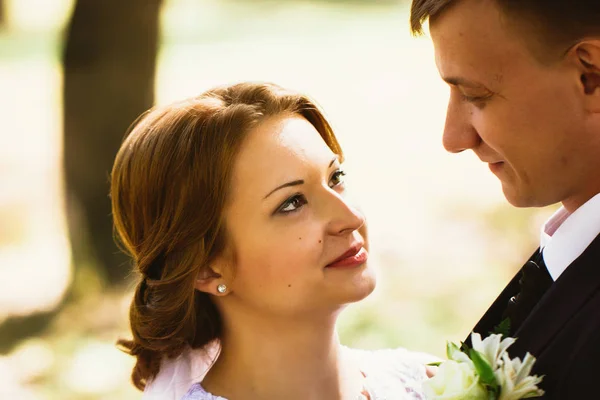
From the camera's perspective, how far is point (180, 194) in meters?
2.46

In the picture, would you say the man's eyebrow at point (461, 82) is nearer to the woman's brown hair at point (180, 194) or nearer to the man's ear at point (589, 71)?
the man's ear at point (589, 71)

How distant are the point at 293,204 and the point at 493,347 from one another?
85cm

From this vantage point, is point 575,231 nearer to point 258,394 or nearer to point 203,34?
point 258,394

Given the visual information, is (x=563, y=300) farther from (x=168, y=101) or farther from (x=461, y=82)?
(x=168, y=101)

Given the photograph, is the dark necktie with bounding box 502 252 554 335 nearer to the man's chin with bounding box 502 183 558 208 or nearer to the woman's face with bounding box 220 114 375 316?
the man's chin with bounding box 502 183 558 208

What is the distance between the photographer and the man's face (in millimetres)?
1892

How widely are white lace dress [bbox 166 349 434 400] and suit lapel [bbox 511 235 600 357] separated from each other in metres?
0.92

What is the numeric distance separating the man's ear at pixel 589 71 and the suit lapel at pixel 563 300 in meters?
0.31

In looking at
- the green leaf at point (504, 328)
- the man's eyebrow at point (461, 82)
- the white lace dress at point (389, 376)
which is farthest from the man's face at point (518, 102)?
the white lace dress at point (389, 376)

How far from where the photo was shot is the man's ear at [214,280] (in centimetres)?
253

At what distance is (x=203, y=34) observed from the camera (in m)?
6.29

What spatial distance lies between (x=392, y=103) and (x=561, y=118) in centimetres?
468

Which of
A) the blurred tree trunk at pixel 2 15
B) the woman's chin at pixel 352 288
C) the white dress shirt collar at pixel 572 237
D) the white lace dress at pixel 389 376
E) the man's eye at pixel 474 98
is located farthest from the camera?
the blurred tree trunk at pixel 2 15

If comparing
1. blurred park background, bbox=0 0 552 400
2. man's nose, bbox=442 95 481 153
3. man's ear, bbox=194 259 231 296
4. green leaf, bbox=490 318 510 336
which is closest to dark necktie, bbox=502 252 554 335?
green leaf, bbox=490 318 510 336
